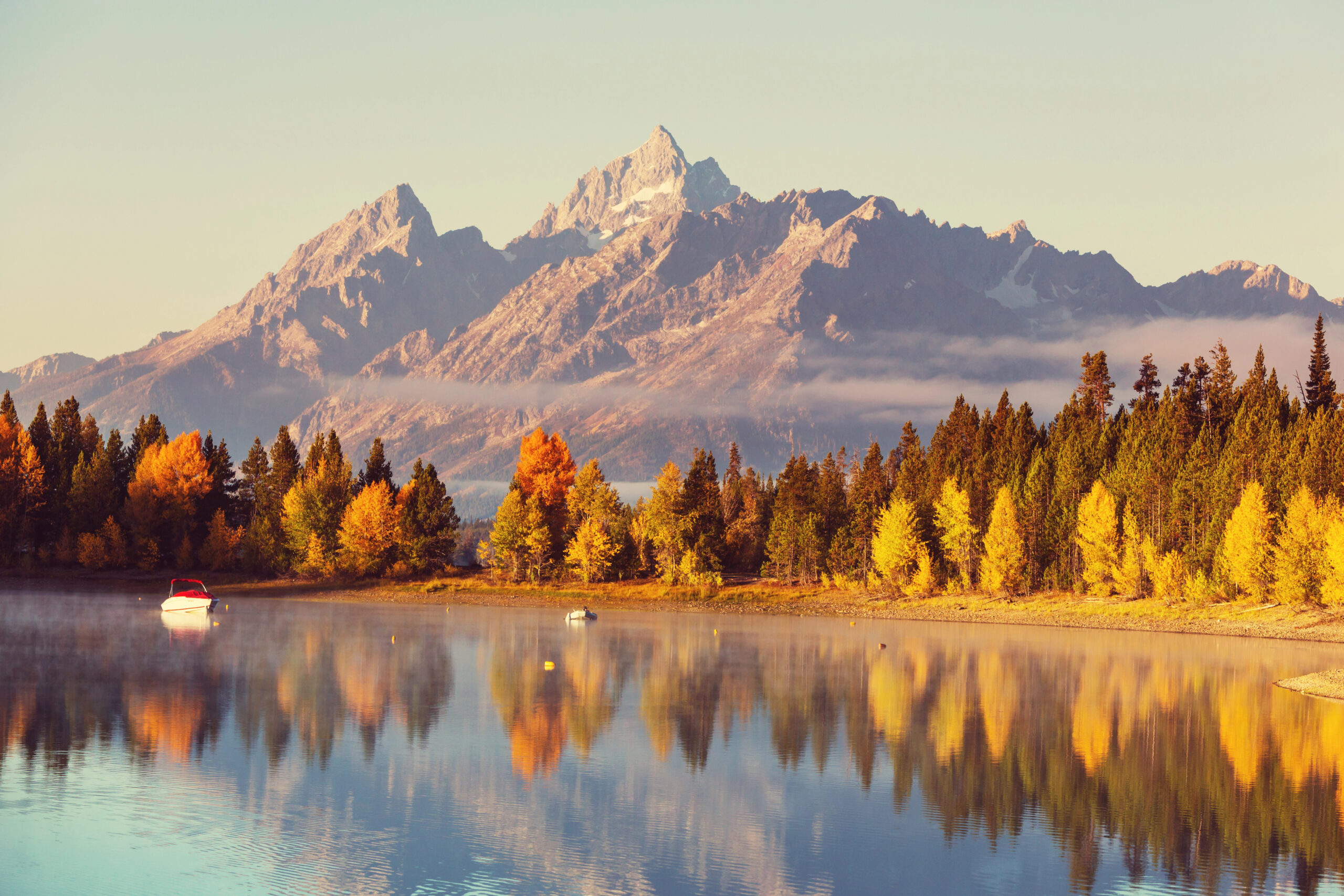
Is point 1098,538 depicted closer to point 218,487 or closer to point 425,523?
point 425,523

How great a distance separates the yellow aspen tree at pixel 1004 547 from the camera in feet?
461

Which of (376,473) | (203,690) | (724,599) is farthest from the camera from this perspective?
(376,473)

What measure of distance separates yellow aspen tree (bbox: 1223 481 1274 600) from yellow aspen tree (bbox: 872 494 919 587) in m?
38.9

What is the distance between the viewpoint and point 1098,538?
438 feet

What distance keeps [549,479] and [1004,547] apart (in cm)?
6598

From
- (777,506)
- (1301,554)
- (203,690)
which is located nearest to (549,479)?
(777,506)

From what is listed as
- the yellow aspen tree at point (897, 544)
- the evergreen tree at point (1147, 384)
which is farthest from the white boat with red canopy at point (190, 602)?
the evergreen tree at point (1147, 384)

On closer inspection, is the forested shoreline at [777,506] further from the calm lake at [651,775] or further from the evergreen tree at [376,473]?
the calm lake at [651,775]

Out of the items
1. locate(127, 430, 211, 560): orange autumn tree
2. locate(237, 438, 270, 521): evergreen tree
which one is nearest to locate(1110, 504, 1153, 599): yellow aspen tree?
locate(237, 438, 270, 521): evergreen tree

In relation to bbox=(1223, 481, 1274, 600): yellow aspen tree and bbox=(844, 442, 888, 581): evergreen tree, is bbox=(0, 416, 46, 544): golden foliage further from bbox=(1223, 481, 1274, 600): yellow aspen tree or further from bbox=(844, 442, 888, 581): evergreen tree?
bbox=(1223, 481, 1274, 600): yellow aspen tree

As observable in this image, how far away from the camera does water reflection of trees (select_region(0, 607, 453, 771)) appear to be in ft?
164

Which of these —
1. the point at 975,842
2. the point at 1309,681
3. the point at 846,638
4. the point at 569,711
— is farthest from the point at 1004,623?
the point at 975,842

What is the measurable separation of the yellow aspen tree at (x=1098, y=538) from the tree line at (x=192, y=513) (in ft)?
263

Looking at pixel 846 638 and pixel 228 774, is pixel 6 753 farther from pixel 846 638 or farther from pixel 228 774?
pixel 846 638
